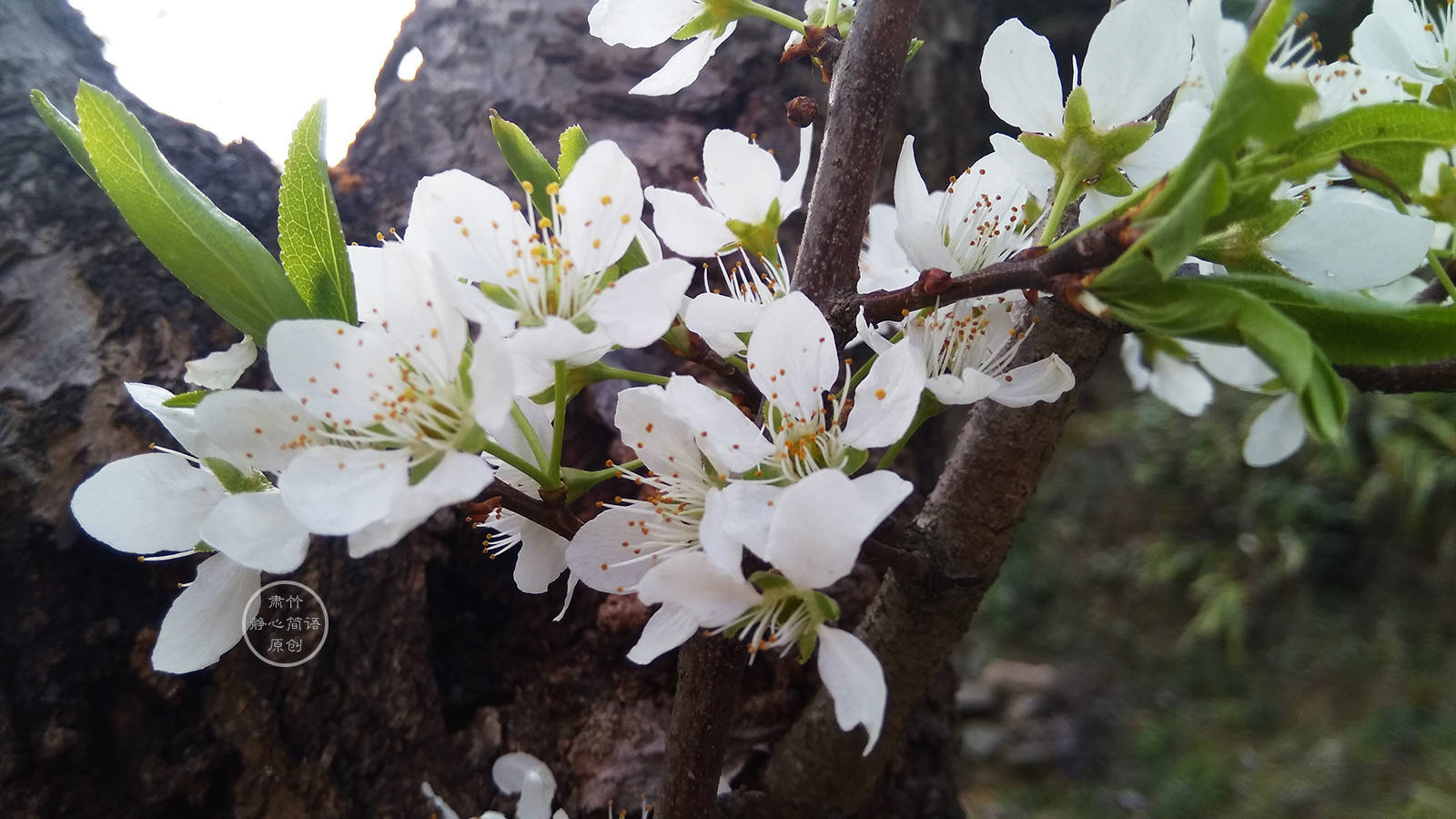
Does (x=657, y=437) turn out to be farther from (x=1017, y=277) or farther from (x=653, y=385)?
(x=1017, y=277)

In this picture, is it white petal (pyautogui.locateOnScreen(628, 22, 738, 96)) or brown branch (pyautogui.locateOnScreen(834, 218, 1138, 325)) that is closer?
brown branch (pyautogui.locateOnScreen(834, 218, 1138, 325))

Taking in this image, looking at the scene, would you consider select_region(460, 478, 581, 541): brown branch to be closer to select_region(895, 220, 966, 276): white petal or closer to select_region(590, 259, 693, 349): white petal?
select_region(590, 259, 693, 349): white petal

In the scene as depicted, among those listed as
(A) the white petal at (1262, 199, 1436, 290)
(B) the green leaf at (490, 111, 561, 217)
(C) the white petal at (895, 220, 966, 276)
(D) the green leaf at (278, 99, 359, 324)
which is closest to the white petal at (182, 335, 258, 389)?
(D) the green leaf at (278, 99, 359, 324)

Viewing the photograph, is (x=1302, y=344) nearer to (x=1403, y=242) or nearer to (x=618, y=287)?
(x=1403, y=242)

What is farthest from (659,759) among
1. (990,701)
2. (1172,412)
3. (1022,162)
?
(1172,412)

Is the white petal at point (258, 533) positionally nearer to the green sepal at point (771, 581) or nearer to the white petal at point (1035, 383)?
the green sepal at point (771, 581)

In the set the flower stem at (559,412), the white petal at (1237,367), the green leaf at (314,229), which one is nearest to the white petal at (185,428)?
the green leaf at (314,229)
